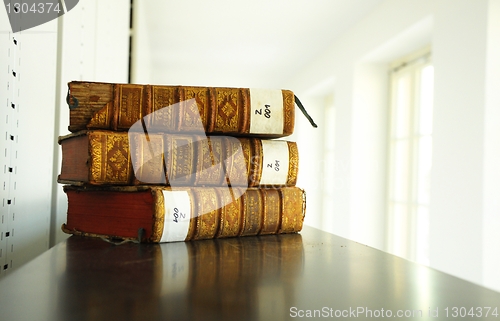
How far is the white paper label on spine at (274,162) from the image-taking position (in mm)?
672

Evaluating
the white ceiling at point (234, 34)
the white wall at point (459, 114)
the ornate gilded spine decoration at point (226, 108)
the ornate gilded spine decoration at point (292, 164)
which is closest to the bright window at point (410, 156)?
the white wall at point (459, 114)

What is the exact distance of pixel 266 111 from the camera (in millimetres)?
654

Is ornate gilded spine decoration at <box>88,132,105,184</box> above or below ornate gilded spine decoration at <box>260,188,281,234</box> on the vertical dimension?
above

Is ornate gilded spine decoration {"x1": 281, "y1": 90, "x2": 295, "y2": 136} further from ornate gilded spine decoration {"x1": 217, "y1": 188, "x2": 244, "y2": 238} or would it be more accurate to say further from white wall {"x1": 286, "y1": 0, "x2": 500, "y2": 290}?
white wall {"x1": 286, "y1": 0, "x2": 500, "y2": 290}

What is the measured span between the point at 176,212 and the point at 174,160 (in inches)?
3.4

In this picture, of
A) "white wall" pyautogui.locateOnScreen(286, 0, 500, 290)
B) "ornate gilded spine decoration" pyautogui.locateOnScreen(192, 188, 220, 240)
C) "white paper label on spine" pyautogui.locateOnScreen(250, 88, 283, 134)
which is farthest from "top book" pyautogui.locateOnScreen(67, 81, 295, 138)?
"white wall" pyautogui.locateOnScreen(286, 0, 500, 290)

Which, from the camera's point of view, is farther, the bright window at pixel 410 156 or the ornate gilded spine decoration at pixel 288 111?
the bright window at pixel 410 156

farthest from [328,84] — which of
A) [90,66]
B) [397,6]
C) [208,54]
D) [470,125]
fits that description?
[90,66]

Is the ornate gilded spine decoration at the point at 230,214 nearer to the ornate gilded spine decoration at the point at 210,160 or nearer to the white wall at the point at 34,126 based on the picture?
the ornate gilded spine decoration at the point at 210,160

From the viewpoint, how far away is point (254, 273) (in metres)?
0.40

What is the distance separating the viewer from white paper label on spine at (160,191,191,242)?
555 mm

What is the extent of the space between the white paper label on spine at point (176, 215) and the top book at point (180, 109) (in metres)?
0.11

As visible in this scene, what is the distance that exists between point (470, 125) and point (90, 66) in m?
1.88

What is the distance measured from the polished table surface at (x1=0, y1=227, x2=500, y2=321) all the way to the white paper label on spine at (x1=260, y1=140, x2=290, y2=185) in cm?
18
